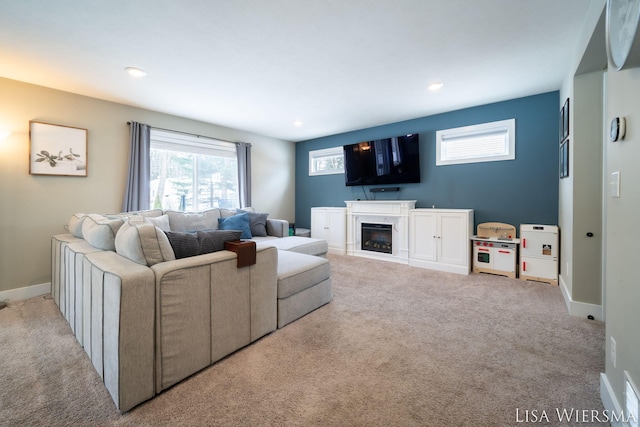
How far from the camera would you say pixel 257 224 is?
4535 millimetres

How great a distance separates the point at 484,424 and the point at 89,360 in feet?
7.96

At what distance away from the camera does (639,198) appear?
39.9 inches

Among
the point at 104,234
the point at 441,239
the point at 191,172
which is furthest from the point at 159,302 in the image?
the point at 441,239

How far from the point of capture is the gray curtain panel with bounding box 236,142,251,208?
5.14 m

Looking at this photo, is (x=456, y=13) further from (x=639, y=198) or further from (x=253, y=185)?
(x=253, y=185)

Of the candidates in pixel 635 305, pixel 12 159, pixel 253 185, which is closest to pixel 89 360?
pixel 12 159

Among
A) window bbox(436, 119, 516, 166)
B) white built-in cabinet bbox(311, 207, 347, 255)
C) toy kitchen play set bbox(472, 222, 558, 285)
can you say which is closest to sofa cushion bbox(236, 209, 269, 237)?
white built-in cabinet bbox(311, 207, 347, 255)

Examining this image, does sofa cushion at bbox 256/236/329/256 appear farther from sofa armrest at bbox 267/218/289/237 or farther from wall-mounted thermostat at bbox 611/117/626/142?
wall-mounted thermostat at bbox 611/117/626/142

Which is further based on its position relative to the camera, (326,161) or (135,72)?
(326,161)

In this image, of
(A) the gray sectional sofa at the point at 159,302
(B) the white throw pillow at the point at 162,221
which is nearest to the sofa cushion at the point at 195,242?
(A) the gray sectional sofa at the point at 159,302

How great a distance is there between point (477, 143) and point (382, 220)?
192cm

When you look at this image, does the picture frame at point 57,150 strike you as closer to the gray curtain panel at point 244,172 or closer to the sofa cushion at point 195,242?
the gray curtain panel at point 244,172

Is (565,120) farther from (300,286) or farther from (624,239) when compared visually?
(300,286)

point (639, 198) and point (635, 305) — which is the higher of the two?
point (639, 198)
